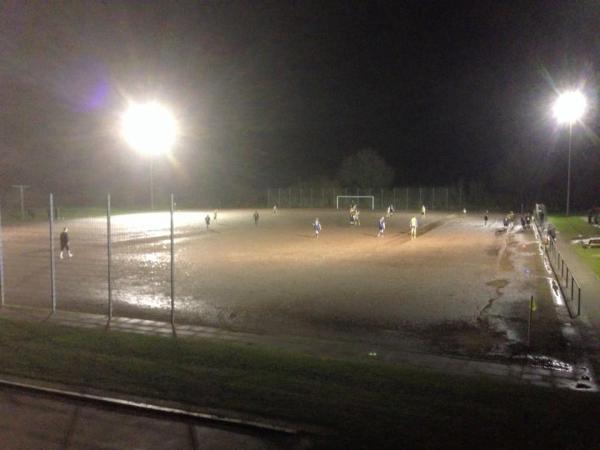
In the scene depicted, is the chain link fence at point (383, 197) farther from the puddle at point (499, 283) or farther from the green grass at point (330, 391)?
the green grass at point (330, 391)

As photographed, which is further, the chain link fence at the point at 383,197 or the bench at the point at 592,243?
the chain link fence at the point at 383,197

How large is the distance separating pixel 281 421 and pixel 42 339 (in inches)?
250

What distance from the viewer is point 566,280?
1831 cm

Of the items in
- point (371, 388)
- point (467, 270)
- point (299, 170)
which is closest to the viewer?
point (371, 388)

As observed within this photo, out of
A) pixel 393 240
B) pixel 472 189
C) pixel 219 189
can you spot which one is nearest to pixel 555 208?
pixel 472 189

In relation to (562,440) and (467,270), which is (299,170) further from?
(562,440)

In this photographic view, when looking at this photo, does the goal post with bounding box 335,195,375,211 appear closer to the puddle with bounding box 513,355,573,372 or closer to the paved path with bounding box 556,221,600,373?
the paved path with bounding box 556,221,600,373

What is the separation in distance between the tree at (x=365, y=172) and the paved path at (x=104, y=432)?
8833cm

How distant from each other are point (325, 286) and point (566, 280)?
315 inches

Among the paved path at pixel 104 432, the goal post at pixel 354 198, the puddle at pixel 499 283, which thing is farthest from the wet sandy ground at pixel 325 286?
the goal post at pixel 354 198

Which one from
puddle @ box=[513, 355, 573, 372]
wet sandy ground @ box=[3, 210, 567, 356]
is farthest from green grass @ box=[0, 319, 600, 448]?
wet sandy ground @ box=[3, 210, 567, 356]

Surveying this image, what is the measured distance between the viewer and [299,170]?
120m

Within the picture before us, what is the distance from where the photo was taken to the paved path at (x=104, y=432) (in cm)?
650

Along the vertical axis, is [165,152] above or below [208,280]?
above
